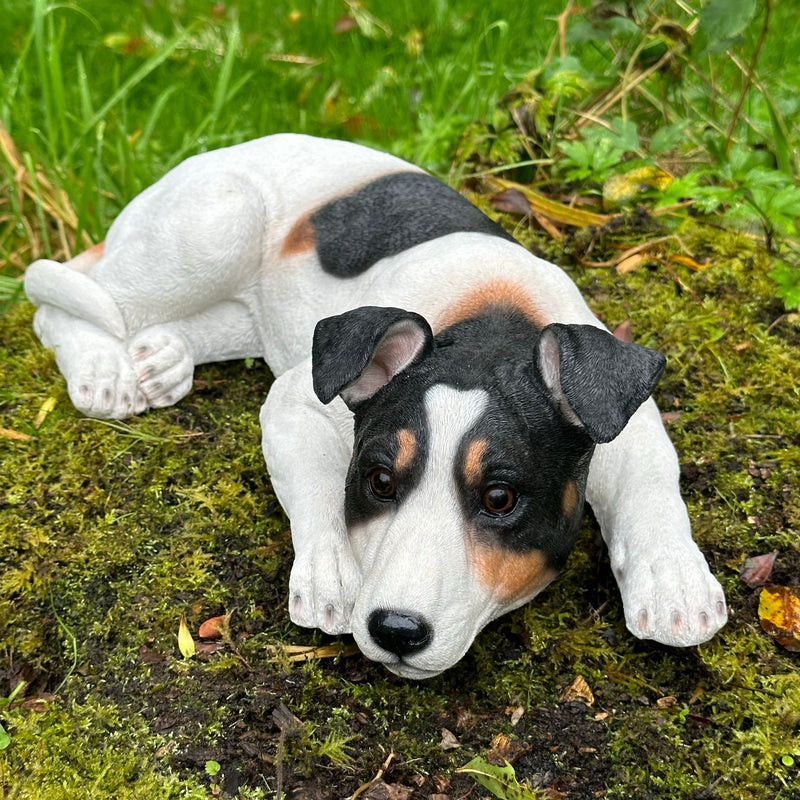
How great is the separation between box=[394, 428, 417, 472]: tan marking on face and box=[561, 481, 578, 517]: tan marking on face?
52cm

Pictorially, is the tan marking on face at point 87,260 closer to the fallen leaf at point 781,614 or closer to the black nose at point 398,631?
the black nose at point 398,631

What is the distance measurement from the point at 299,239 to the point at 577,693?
2.37m

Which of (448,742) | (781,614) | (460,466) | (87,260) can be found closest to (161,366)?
(87,260)

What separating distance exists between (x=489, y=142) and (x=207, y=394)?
102 inches

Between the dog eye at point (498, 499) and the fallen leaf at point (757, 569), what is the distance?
1317mm

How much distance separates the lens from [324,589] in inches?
127

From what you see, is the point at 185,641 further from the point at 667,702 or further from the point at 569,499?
the point at 667,702

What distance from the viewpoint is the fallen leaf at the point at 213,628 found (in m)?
3.44

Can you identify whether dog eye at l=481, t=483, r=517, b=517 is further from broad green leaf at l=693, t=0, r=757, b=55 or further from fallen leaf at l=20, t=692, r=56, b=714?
broad green leaf at l=693, t=0, r=757, b=55

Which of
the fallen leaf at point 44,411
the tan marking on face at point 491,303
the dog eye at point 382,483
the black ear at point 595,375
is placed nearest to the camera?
the black ear at point 595,375

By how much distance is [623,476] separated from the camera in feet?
11.6

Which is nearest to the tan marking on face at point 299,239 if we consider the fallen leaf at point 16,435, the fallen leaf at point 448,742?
the fallen leaf at point 16,435

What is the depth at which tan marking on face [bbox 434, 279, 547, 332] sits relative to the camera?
3547 mm

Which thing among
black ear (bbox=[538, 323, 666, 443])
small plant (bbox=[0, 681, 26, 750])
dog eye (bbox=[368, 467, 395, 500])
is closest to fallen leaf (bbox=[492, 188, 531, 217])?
black ear (bbox=[538, 323, 666, 443])
